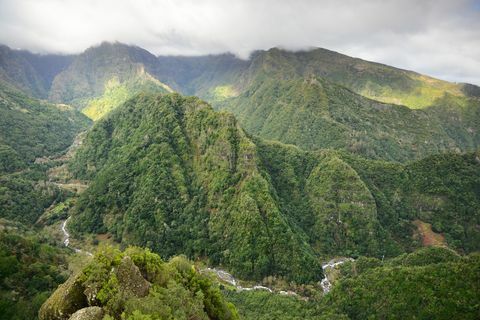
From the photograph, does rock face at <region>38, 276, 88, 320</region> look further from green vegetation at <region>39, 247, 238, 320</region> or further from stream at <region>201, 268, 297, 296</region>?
stream at <region>201, 268, 297, 296</region>

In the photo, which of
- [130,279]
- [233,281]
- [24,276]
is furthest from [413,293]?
[24,276]

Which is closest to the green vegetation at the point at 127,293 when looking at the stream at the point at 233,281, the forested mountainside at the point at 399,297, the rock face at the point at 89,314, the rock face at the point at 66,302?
the rock face at the point at 66,302

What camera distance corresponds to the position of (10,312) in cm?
7812

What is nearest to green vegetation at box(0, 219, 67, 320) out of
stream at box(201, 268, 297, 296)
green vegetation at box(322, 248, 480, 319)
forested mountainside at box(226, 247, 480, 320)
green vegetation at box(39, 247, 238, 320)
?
green vegetation at box(39, 247, 238, 320)

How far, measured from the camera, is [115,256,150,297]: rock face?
209 feet

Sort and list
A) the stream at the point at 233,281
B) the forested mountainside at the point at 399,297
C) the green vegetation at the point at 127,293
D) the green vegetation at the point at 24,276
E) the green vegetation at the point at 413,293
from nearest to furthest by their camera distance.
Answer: the green vegetation at the point at 127,293, the green vegetation at the point at 24,276, the green vegetation at the point at 413,293, the forested mountainside at the point at 399,297, the stream at the point at 233,281

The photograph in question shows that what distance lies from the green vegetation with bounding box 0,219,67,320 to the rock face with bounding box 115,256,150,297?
29.1m

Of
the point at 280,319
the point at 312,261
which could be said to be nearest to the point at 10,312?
the point at 280,319

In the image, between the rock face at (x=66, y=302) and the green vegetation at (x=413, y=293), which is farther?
the green vegetation at (x=413, y=293)

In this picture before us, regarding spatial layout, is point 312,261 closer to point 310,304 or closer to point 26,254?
point 310,304

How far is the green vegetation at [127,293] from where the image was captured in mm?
59375

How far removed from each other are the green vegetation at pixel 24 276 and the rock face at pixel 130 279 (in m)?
29.1

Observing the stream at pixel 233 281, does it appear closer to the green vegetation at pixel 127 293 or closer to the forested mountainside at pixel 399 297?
the forested mountainside at pixel 399 297

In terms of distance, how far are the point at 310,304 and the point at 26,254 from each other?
104271 millimetres
